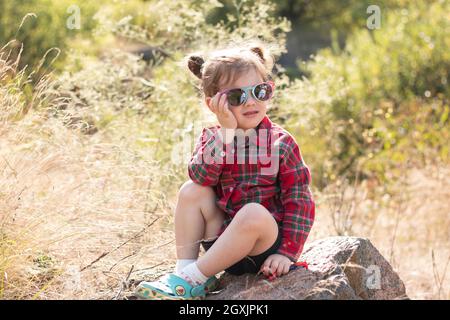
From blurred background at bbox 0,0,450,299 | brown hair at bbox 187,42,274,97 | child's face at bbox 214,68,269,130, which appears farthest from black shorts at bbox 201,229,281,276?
brown hair at bbox 187,42,274,97

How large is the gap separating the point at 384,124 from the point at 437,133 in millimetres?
594

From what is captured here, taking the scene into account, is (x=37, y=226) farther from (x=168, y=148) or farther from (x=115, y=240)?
(x=168, y=148)

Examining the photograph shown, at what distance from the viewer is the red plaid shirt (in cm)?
304

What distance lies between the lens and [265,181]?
10.1 ft

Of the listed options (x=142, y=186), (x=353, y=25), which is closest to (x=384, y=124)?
(x=142, y=186)

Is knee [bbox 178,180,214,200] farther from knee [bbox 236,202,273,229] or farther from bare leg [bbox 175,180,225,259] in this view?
knee [bbox 236,202,273,229]

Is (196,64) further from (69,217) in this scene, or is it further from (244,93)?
(69,217)

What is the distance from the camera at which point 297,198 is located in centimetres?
304

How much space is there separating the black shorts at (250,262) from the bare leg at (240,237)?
77 millimetres

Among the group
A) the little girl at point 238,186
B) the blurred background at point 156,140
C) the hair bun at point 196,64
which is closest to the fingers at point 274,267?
the little girl at point 238,186

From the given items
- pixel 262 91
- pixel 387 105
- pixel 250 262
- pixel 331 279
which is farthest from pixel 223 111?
pixel 387 105

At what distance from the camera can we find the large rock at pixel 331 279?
2.89 meters

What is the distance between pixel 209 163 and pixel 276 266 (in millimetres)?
491

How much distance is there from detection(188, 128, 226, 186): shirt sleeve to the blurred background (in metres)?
0.38
